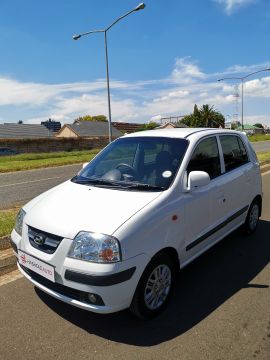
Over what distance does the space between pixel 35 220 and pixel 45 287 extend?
62cm

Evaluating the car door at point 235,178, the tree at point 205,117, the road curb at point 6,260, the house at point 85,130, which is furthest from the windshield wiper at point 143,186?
the tree at point 205,117

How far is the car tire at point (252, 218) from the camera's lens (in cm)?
588

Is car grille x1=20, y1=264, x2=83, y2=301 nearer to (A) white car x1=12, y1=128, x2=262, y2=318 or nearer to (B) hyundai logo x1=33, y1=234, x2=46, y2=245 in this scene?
(A) white car x1=12, y1=128, x2=262, y2=318

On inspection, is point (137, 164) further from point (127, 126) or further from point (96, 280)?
point (127, 126)

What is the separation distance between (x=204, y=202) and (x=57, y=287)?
1.86m

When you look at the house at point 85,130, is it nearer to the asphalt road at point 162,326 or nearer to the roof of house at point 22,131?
the roof of house at point 22,131

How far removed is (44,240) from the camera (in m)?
3.43

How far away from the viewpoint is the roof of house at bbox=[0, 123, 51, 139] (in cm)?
6516

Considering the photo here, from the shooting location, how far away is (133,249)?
10.6 feet

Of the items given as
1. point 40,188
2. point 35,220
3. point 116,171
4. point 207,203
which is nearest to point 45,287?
point 35,220

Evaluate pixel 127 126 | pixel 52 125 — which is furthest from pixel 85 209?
pixel 127 126

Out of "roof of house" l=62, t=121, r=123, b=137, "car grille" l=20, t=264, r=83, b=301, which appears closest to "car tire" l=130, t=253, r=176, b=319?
"car grille" l=20, t=264, r=83, b=301

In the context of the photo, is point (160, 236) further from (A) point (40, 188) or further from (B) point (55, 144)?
(B) point (55, 144)

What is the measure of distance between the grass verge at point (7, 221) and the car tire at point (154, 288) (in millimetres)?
2783
